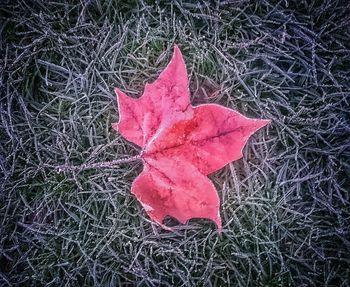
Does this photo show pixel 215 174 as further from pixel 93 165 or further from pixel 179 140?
pixel 93 165

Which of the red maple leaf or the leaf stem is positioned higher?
the red maple leaf

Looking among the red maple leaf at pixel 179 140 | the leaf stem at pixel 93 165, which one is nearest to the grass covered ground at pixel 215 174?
the leaf stem at pixel 93 165

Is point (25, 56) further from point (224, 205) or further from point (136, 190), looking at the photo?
point (224, 205)

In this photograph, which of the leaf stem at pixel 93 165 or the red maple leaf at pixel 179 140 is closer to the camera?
the red maple leaf at pixel 179 140

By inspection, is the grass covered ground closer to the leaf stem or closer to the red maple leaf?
the leaf stem

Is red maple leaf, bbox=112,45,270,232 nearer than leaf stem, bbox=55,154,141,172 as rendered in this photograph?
Yes

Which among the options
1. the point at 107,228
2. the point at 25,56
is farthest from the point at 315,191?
the point at 25,56

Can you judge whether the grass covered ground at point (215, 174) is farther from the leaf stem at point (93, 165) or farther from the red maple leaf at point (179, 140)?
the red maple leaf at point (179, 140)

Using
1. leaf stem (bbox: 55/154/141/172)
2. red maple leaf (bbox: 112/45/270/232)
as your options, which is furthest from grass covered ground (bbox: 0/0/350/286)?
red maple leaf (bbox: 112/45/270/232)
